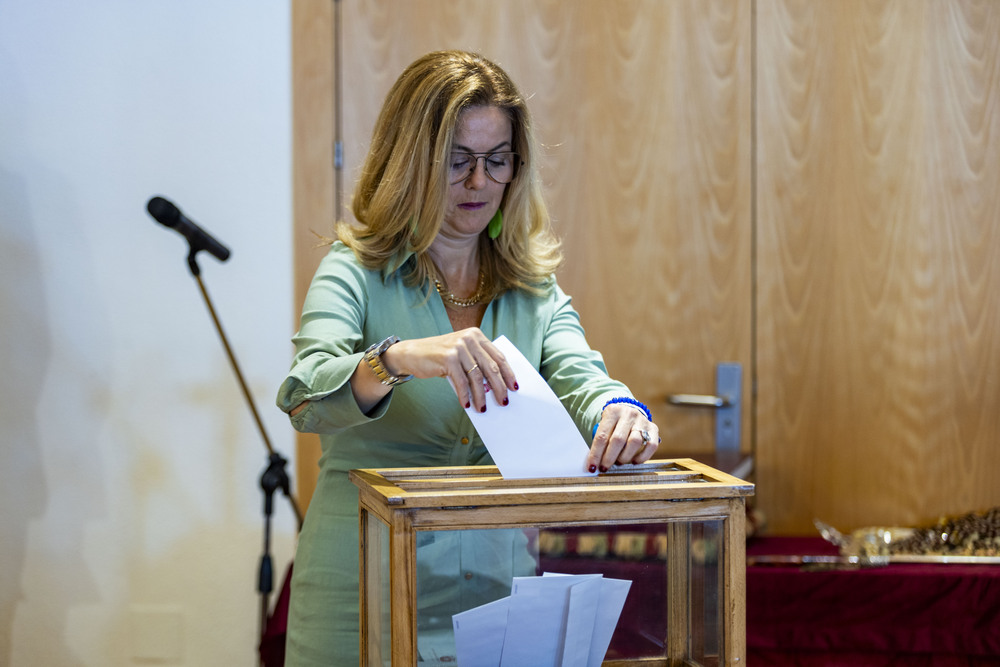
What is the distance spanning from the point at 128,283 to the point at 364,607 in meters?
1.93

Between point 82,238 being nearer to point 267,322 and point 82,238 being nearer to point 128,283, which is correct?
point 128,283

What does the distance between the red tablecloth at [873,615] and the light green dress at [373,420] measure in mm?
1206

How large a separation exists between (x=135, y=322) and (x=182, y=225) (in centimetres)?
59

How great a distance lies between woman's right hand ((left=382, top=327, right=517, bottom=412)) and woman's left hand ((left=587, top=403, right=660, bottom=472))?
4.1 inches

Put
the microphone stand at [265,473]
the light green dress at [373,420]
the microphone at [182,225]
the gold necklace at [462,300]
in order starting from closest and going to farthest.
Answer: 1. the light green dress at [373,420]
2. the gold necklace at [462,300]
3. the microphone at [182,225]
4. the microphone stand at [265,473]

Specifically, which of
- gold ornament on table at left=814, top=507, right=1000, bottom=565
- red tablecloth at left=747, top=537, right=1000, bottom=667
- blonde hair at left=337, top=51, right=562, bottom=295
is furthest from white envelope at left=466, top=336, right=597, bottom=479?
gold ornament on table at left=814, top=507, right=1000, bottom=565

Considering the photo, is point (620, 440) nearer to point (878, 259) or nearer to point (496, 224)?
point (496, 224)

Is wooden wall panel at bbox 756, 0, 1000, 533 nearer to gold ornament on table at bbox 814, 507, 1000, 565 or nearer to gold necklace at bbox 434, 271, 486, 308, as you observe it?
gold ornament on table at bbox 814, 507, 1000, 565

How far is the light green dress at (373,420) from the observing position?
1166mm

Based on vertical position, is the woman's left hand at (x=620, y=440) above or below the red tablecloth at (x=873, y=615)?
above

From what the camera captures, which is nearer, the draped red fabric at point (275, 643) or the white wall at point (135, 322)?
the draped red fabric at point (275, 643)

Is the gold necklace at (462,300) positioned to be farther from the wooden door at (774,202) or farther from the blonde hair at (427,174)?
the wooden door at (774,202)

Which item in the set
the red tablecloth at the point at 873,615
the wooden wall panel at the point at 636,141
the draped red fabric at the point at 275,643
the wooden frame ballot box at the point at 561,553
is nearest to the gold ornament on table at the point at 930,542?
the red tablecloth at the point at 873,615

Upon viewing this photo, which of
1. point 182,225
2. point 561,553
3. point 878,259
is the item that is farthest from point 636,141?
point 561,553
